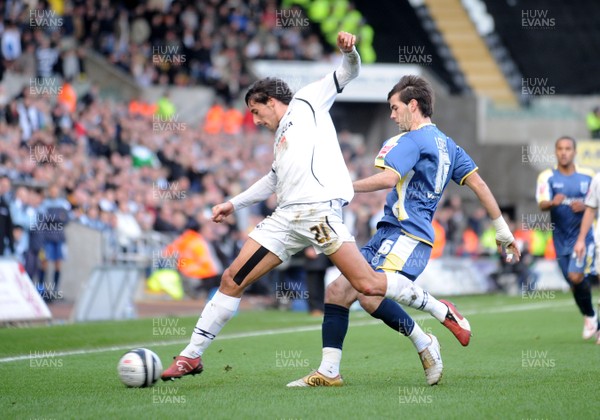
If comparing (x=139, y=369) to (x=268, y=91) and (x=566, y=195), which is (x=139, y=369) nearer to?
(x=268, y=91)

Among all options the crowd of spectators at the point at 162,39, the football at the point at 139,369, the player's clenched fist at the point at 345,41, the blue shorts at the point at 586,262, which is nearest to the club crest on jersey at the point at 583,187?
the blue shorts at the point at 586,262

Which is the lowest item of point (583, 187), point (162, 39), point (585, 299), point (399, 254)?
point (585, 299)

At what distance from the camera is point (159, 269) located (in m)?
22.4

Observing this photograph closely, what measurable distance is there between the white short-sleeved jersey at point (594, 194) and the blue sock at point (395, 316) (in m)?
4.12

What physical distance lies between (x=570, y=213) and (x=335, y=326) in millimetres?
5366

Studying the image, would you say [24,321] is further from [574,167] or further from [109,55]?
[109,55]

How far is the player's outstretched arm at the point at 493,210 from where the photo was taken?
8742mm

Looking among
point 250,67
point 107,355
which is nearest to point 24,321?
point 107,355

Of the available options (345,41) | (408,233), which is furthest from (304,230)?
(345,41)

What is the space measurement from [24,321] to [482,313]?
7256 millimetres

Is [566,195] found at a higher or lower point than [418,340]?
higher

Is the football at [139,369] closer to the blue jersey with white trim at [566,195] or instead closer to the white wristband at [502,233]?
the white wristband at [502,233]

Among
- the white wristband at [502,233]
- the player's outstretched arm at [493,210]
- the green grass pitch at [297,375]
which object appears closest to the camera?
the green grass pitch at [297,375]

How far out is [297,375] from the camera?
9328 millimetres
